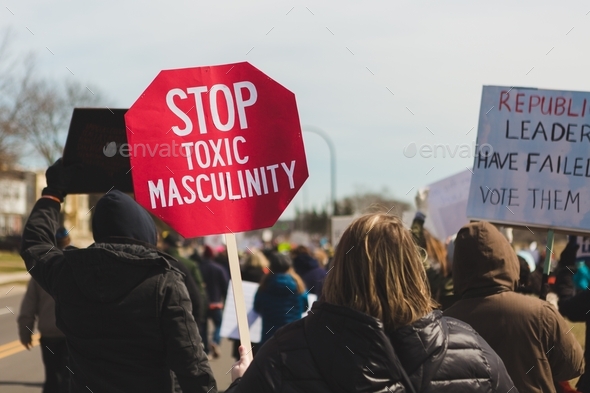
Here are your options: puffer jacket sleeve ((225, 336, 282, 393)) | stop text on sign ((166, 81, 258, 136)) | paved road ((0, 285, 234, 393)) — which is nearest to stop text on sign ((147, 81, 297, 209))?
stop text on sign ((166, 81, 258, 136))

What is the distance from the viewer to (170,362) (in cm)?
322

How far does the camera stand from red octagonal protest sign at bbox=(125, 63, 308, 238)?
130 inches

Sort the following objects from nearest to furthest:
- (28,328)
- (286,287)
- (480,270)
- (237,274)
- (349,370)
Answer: (349,370)
(237,274)
(480,270)
(28,328)
(286,287)

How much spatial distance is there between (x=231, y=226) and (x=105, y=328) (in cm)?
65

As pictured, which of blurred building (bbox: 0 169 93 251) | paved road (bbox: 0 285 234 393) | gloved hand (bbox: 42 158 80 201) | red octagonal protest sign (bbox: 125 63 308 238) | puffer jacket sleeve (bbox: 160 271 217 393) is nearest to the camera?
puffer jacket sleeve (bbox: 160 271 217 393)

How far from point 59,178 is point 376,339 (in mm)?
2042

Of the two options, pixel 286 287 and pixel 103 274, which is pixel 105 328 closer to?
pixel 103 274

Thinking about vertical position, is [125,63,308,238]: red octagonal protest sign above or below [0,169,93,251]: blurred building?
above

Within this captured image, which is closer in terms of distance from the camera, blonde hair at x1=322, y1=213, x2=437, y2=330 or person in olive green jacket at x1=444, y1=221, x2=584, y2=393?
blonde hair at x1=322, y1=213, x2=437, y2=330

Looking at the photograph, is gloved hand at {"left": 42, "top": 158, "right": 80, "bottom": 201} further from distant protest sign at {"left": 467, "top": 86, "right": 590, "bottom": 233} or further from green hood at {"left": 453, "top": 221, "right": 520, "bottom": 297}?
distant protest sign at {"left": 467, "top": 86, "right": 590, "bottom": 233}

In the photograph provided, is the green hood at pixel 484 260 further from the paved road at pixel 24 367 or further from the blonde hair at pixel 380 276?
the paved road at pixel 24 367

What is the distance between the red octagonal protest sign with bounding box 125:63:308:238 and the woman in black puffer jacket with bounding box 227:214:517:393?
3.66 ft

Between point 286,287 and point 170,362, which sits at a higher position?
point 170,362

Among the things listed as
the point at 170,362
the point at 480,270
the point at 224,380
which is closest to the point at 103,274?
the point at 170,362
